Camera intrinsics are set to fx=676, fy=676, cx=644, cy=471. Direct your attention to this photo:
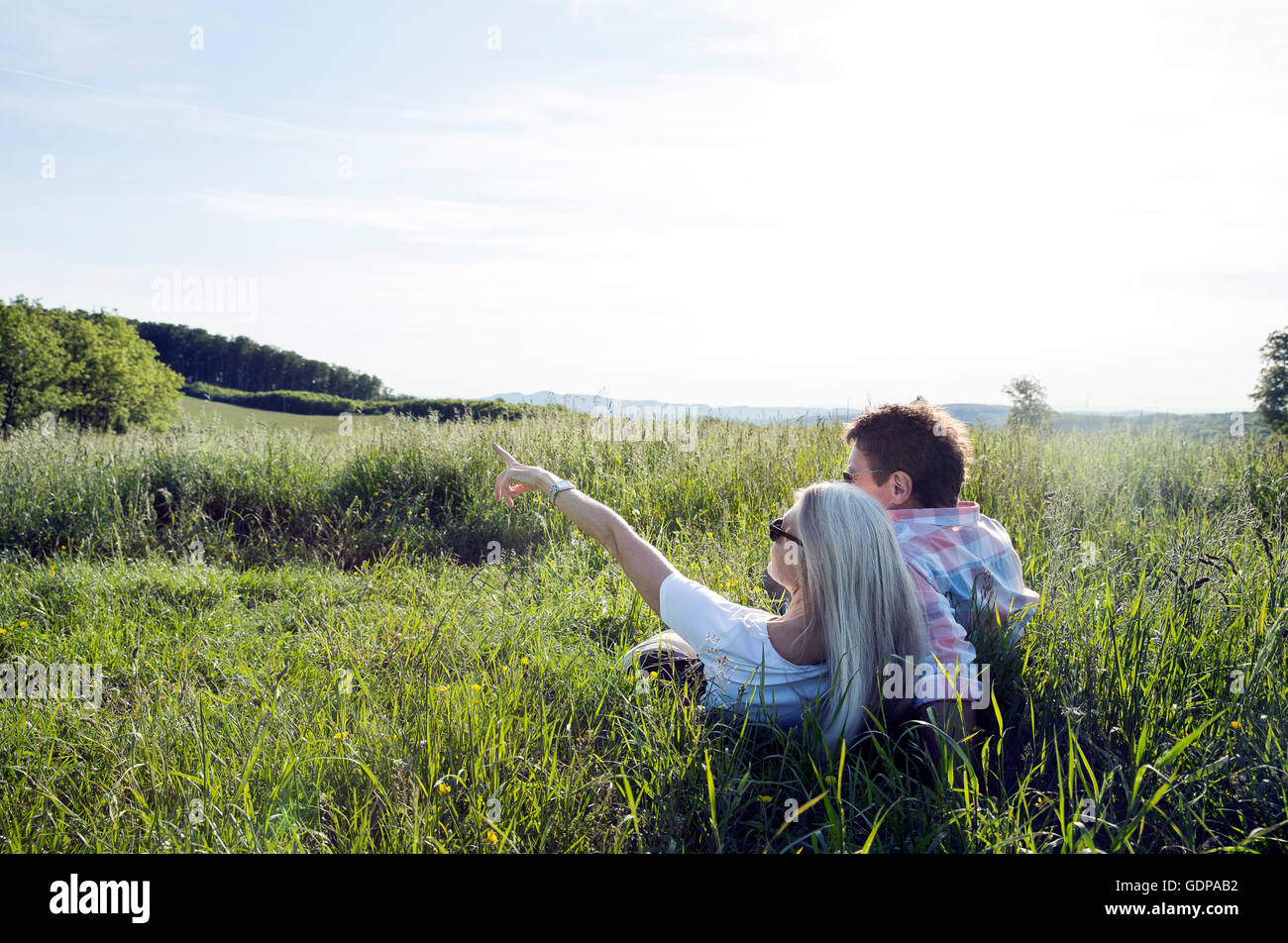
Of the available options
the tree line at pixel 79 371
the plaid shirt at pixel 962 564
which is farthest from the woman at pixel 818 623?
the tree line at pixel 79 371

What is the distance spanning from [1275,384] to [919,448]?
1433 inches

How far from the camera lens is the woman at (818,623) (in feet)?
6.67

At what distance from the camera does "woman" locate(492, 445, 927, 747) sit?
2.03 m

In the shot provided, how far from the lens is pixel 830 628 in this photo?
2.07 m

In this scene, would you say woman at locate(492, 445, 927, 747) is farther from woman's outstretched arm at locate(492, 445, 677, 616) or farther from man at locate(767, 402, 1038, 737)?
man at locate(767, 402, 1038, 737)

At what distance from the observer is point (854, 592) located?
2049mm

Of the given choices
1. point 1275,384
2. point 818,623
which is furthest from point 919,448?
point 1275,384

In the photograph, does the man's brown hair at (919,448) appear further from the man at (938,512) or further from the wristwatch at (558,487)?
the wristwatch at (558,487)

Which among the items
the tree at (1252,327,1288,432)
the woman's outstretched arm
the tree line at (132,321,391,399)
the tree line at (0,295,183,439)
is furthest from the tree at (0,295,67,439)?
the tree at (1252,327,1288,432)

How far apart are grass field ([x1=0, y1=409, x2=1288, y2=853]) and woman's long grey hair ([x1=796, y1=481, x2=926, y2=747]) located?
21 centimetres

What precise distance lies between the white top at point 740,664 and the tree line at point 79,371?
33.5m
